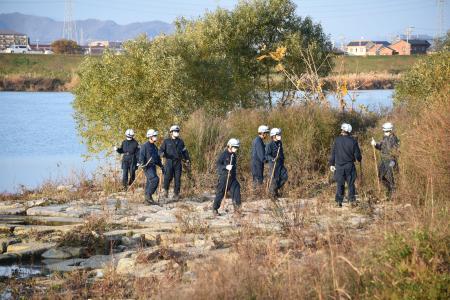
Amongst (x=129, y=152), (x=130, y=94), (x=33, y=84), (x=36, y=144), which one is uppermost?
(x=130, y=94)

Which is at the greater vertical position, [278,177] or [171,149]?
[171,149]

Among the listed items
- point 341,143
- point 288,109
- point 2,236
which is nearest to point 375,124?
point 288,109

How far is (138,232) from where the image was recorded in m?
17.1

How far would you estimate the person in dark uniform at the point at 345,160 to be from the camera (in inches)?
757

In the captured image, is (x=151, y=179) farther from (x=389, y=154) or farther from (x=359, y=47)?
(x=359, y=47)

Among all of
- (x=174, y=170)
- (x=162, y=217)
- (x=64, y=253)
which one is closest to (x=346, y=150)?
(x=162, y=217)

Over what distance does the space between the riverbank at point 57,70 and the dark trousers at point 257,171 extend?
158 feet

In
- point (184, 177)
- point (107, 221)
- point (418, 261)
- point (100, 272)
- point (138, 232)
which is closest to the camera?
point (418, 261)

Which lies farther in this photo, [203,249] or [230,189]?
[230,189]

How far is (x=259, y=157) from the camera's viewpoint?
2105 cm

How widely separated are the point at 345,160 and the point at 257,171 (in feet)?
9.57

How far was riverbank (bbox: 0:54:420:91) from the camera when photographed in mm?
75919

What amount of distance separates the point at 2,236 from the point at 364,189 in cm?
951

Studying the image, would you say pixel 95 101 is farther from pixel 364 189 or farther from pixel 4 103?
pixel 4 103
